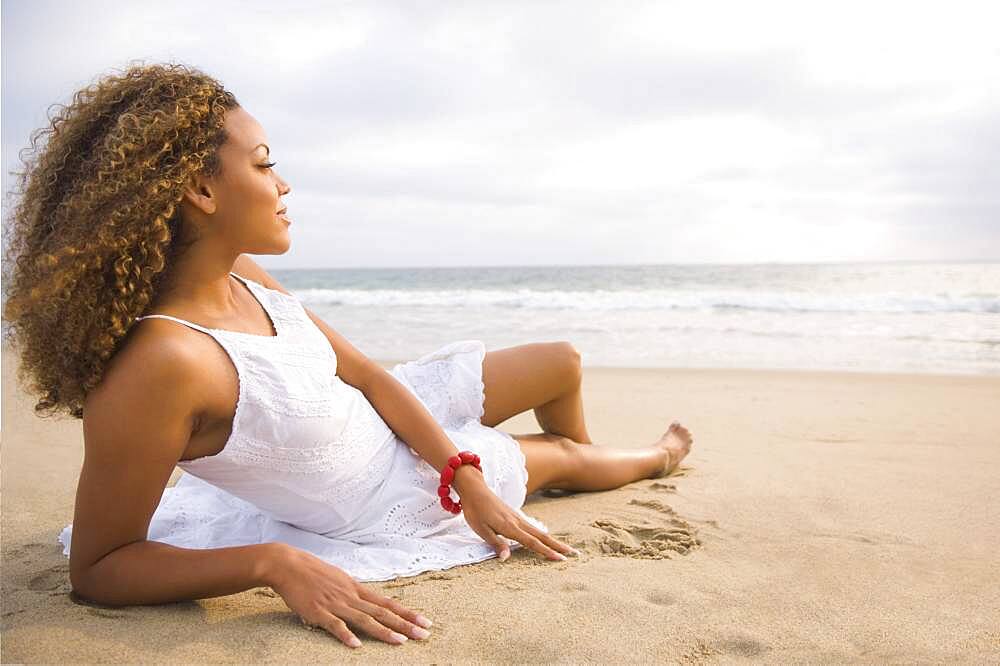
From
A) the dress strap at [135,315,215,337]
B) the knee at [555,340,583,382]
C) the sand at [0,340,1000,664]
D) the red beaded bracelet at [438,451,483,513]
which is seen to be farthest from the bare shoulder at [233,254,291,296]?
the knee at [555,340,583,382]

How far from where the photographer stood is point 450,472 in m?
2.55

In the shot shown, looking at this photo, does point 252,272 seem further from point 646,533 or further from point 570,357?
point 646,533

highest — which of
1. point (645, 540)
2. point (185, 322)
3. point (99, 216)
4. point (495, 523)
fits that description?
point (99, 216)

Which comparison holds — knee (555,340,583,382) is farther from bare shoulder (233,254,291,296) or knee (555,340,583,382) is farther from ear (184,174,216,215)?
ear (184,174,216,215)

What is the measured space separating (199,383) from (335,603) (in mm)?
662

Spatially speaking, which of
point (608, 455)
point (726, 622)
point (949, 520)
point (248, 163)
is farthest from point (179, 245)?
point (949, 520)

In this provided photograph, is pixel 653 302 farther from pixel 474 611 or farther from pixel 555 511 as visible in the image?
pixel 474 611

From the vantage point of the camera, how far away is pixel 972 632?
6.82 ft

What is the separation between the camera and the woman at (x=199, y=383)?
6.39ft

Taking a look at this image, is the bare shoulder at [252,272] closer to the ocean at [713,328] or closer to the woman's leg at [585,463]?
the woman's leg at [585,463]

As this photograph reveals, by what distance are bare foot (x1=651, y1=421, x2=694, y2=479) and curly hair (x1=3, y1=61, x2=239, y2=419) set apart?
8.27 feet

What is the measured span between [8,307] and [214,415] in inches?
23.9

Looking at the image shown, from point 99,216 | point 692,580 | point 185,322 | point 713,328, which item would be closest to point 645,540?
point 692,580

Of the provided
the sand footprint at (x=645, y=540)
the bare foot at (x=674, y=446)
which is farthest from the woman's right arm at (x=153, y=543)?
the bare foot at (x=674, y=446)
